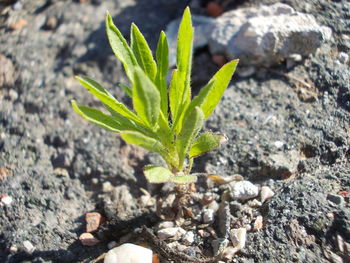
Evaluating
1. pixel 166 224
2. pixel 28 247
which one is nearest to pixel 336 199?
pixel 166 224

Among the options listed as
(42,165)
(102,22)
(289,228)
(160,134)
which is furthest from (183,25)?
(102,22)

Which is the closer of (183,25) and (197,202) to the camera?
(183,25)

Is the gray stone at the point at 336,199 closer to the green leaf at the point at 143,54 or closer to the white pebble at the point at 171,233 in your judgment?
the white pebble at the point at 171,233

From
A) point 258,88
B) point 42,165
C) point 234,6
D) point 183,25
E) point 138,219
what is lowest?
point 138,219

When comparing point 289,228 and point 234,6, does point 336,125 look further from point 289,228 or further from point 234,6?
point 234,6

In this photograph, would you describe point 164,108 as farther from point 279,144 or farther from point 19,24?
point 19,24

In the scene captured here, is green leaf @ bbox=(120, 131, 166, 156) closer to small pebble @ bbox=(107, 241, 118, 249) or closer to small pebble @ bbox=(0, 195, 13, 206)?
small pebble @ bbox=(107, 241, 118, 249)

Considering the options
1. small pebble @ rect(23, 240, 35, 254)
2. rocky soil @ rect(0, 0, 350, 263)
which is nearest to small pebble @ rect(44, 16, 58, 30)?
rocky soil @ rect(0, 0, 350, 263)

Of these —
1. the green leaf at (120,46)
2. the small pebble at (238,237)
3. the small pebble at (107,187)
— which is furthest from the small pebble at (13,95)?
the small pebble at (238,237)
